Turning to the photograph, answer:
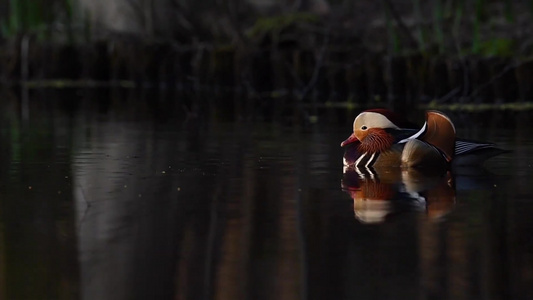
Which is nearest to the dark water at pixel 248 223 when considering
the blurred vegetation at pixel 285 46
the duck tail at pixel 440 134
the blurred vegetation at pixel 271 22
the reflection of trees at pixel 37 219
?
the reflection of trees at pixel 37 219

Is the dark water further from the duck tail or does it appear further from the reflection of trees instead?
the duck tail

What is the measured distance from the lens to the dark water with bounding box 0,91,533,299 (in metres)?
8.11

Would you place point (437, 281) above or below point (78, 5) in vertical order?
below

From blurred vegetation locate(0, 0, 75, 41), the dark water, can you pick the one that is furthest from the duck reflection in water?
blurred vegetation locate(0, 0, 75, 41)

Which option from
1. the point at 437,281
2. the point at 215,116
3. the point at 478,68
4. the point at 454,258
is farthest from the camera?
the point at 478,68

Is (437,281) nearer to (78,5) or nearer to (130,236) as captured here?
(130,236)

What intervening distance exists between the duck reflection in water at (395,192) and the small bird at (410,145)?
100 millimetres

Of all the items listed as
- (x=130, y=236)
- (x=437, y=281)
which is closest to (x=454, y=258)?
(x=437, y=281)

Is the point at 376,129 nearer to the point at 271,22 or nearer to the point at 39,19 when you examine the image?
the point at 271,22

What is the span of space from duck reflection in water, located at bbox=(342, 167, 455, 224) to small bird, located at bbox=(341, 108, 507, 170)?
3.9 inches

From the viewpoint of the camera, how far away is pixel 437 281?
8.11 meters

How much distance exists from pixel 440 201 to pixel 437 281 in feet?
12.3

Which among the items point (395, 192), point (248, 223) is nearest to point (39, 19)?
point (395, 192)

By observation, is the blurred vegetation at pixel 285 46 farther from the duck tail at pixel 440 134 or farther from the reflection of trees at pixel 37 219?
the duck tail at pixel 440 134
